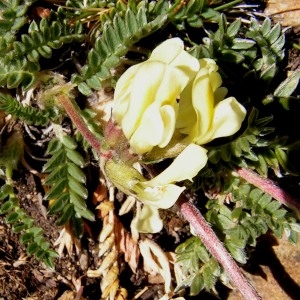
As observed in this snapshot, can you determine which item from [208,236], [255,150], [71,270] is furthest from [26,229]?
[255,150]

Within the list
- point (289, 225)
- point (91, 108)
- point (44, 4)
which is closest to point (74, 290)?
point (91, 108)

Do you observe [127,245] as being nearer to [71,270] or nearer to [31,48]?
[71,270]

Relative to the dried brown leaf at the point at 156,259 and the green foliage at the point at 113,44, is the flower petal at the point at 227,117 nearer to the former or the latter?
the green foliage at the point at 113,44

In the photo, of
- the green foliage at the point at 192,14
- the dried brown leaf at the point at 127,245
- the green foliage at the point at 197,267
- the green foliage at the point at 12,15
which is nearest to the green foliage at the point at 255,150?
the green foliage at the point at 197,267

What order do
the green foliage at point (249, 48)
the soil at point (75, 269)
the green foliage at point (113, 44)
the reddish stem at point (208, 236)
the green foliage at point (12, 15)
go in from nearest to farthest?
1. the reddish stem at point (208, 236)
2. the green foliage at point (113, 44)
3. the green foliage at point (12, 15)
4. the green foliage at point (249, 48)
5. the soil at point (75, 269)

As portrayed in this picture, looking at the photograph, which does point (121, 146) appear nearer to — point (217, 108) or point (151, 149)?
point (151, 149)

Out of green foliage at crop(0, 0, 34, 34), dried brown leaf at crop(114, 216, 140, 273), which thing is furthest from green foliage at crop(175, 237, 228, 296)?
green foliage at crop(0, 0, 34, 34)
